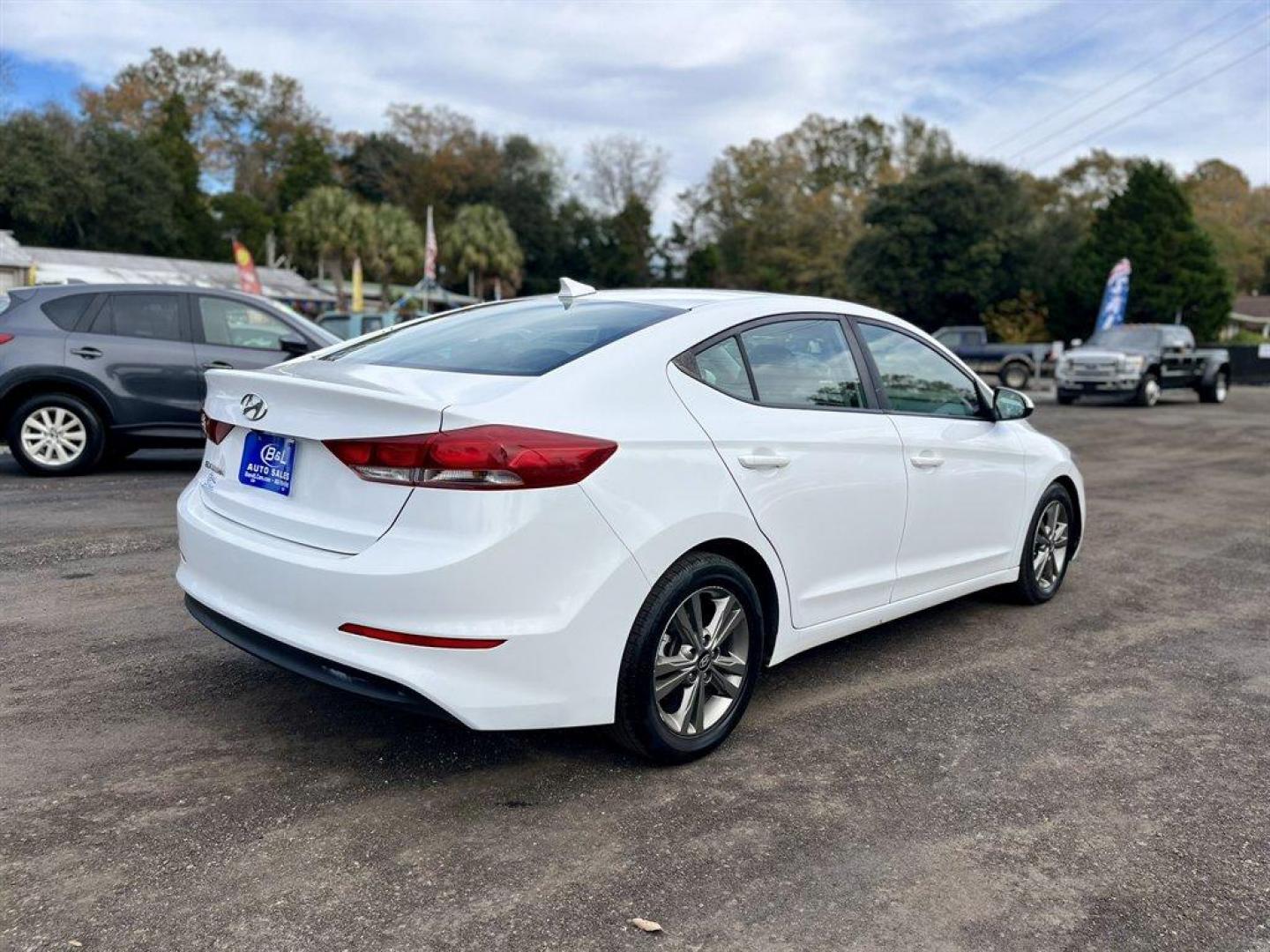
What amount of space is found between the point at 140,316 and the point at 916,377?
23.1 ft

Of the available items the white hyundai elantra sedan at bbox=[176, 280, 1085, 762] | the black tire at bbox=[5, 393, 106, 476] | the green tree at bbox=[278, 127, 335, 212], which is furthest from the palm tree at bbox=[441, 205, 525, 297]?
the white hyundai elantra sedan at bbox=[176, 280, 1085, 762]

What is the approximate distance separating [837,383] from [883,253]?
1563 inches

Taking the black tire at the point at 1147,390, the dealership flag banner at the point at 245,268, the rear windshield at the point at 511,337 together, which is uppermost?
the dealership flag banner at the point at 245,268

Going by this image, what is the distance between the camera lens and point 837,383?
4195mm

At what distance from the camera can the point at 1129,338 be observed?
2342 cm

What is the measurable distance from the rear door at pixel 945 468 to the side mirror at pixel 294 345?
20.2 ft

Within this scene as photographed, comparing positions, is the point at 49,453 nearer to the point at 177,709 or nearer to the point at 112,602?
the point at 112,602

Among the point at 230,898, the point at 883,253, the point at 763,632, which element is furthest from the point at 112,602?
the point at 883,253

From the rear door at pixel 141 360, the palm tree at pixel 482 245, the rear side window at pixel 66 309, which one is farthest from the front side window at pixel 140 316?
the palm tree at pixel 482 245

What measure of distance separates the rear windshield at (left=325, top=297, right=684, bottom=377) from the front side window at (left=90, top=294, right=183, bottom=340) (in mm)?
5576

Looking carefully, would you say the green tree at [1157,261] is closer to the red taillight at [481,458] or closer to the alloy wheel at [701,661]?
the alloy wheel at [701,661]

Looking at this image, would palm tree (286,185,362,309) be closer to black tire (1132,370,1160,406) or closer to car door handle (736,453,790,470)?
black tire (1132,370,1160,406)

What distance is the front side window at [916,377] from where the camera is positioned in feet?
14.7

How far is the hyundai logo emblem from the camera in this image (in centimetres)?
337
